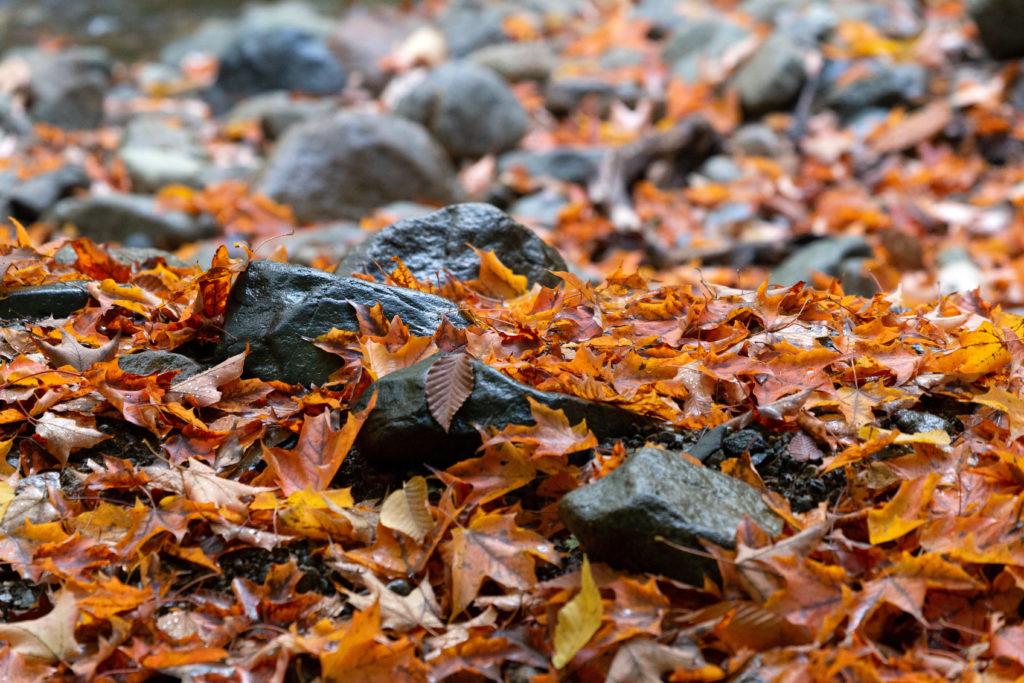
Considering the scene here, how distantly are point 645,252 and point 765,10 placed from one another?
545 cm

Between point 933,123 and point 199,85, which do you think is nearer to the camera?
point 933,123

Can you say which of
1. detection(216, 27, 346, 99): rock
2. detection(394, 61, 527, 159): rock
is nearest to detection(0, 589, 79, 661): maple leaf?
detection(394, 61, 527, 159): rock

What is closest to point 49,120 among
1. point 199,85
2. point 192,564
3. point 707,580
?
point 199,85

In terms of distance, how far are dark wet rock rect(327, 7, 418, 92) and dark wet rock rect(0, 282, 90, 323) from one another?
793 centimetres

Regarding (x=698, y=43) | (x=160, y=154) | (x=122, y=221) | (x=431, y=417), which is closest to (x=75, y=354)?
(x=431, y=417)

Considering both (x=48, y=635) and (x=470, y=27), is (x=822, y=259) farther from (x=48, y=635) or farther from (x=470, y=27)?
(x=470, y=27)

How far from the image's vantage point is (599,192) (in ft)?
19.8

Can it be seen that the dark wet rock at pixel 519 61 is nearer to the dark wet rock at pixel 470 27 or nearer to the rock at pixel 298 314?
the dark wet rock at pixel 470 27

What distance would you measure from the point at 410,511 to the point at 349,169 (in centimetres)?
489

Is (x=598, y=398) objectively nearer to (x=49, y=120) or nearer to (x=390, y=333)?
(x=390, y=333)

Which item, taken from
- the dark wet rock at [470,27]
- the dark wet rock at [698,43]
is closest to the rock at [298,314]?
the dark wet rock at [698,43]

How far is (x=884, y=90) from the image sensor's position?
7.01 m

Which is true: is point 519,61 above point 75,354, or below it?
below

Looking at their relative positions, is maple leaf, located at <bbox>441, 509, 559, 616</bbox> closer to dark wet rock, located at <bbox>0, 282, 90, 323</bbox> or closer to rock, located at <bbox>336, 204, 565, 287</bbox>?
rock, located at <bbox>336, 204, 565, 287</bbox>
